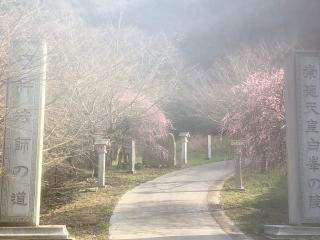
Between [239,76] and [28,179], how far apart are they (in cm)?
1826

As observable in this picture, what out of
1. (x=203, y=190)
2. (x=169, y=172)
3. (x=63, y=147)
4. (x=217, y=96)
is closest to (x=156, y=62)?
(x=169, y=172)

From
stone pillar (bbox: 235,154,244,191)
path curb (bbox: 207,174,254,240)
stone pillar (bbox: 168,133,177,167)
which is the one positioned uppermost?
stone pillar (bbox: 168,133,177,167)

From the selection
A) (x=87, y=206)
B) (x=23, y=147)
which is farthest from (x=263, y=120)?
(x=23, y=147)

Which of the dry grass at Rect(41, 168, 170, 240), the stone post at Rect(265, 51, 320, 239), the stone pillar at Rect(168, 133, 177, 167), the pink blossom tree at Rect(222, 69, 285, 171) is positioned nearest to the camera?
the stone post at Rect(265, 51, 320, 239)

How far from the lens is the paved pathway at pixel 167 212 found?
9.09 meters

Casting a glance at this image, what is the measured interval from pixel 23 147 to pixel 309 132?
5.52m

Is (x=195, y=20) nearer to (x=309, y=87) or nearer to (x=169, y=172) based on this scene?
(x=169, y=172)

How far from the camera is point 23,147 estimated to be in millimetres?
8602

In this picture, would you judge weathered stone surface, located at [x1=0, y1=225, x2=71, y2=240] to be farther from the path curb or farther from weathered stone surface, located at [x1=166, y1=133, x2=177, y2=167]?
weathered stone surface, located at [x1=166, y1=133, x2=177, y2=167]

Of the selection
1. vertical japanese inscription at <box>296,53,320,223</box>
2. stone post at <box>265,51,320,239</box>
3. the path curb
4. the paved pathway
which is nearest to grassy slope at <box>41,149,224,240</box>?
the paved pathway

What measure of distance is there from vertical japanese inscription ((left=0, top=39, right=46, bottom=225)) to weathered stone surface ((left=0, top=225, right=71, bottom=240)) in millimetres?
206

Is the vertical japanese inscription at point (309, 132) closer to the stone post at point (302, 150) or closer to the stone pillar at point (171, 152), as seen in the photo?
the stone post at point (302, 150)

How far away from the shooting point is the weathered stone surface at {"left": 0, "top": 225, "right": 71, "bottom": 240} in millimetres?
8234

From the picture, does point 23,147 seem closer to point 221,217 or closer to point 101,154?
point 221,217
